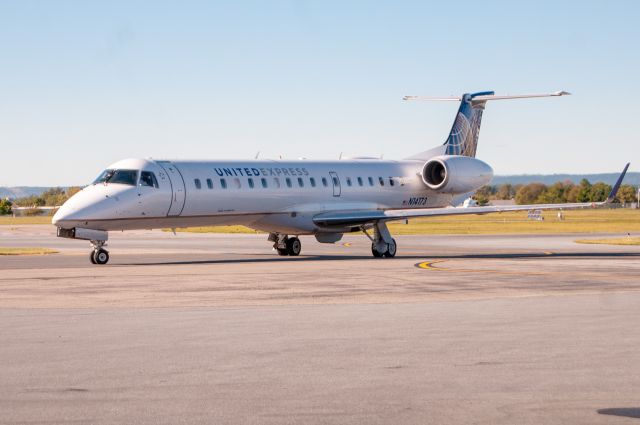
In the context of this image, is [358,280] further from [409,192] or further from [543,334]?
[409,192]

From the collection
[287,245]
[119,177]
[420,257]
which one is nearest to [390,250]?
[420,257]

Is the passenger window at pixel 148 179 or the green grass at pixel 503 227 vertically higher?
the passenger window at pixel 148 179

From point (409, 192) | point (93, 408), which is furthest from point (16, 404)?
point (409, 192)

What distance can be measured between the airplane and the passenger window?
3 cm

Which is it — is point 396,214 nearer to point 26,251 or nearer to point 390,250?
point 390,250

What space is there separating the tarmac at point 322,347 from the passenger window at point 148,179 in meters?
6.42

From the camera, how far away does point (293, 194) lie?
3544 cm

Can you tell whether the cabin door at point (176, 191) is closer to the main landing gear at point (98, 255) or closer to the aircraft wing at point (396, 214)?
the main landing gear at point (98, 255)

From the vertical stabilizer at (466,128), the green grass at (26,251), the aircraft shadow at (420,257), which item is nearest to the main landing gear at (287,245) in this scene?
the aircraft shadow at (420,257)

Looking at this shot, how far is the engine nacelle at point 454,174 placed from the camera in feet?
128

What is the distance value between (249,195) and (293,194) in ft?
6.57

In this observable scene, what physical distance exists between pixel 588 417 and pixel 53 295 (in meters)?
13.3

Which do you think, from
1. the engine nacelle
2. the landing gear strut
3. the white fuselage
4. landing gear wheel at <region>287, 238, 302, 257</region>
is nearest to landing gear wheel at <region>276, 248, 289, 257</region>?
landing gear wheel at <region>287, 238, 302, 257</region>

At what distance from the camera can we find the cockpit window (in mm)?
31172
